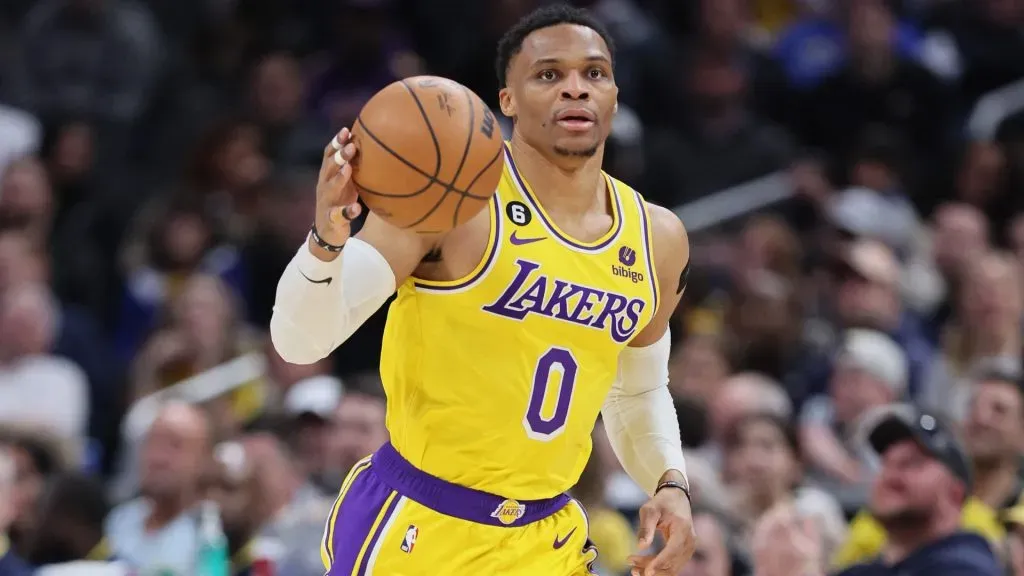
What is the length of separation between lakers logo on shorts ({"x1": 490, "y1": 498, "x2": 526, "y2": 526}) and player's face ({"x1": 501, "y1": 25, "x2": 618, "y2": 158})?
3.35 feet

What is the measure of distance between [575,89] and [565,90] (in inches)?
1.2

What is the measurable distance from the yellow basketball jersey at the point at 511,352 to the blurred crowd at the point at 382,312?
2090 millimetres

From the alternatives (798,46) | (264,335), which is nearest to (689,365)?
(264,335)

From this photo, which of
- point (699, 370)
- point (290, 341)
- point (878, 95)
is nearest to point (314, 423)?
point (699, 370)

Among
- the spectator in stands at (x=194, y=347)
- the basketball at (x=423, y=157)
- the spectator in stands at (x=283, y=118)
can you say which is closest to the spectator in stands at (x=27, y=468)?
the spectator in stands at (x=194, y=347)

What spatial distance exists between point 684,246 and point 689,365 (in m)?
4.85

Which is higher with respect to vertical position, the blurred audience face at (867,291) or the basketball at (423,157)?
the basketball at (423,157)

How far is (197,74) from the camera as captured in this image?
1314cm

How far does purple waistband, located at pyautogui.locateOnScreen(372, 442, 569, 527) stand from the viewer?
4.70 meters

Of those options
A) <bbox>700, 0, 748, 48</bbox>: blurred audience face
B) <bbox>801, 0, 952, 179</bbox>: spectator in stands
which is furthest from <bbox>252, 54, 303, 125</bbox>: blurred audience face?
<bbox>801, 0, 952, 179</bbox>: spectator in stands

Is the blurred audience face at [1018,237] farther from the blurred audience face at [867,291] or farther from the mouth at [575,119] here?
the mouth at [575,119]

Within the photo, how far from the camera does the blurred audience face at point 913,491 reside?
247 inches

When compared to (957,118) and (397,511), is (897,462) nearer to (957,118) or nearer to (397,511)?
(397,511)

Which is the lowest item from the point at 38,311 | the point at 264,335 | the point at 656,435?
the point at 264,335
